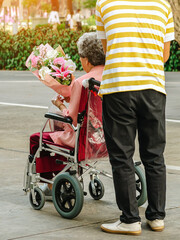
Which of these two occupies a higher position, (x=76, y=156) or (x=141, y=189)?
(x=76, y=156)

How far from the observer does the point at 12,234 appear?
4934 mm

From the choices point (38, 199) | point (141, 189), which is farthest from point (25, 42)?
point (141, 189)

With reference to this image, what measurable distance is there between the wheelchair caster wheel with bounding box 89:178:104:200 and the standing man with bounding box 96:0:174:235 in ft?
3.37

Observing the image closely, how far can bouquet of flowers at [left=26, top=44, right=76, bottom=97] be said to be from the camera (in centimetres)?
565

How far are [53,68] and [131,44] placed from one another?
1.10 m

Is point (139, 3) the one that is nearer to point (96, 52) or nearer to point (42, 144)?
point (96, 52)

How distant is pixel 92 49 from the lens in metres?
5.48

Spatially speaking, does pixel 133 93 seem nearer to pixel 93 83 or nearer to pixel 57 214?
pixel 93 83

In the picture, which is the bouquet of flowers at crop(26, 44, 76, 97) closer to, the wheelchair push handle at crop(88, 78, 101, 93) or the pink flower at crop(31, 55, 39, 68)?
the pink flower at crop(31, 55, 39, 68)

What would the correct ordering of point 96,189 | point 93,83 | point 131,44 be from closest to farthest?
point 131,44 → point 93,83 → point 96,189

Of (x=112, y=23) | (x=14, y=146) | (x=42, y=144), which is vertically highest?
(x=112, y=23)

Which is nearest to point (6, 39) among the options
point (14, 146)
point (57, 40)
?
point (57, 40)

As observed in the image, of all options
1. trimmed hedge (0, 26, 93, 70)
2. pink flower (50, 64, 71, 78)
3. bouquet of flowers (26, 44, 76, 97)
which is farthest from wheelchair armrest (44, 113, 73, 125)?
trimmed hedge (0, 26, 93, 70)

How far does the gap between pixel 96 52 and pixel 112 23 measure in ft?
2.41
